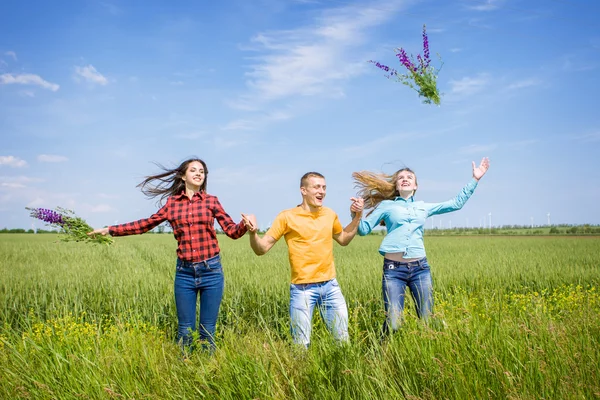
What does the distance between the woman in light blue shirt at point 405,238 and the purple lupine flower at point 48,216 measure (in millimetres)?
3759

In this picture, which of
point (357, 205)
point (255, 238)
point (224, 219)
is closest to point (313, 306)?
point (255, 238)

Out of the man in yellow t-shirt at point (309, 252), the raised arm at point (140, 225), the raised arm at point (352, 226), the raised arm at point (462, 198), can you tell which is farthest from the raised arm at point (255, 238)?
the raised arm at point (462, 198)

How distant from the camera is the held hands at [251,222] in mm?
4281

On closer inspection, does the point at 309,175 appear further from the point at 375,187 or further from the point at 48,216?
the point at 48,216

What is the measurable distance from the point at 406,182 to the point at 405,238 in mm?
721

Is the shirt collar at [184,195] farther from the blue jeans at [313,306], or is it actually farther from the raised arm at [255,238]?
the blue jeans at [313,306]

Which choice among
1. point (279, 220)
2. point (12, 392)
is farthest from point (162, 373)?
point (279, 220)

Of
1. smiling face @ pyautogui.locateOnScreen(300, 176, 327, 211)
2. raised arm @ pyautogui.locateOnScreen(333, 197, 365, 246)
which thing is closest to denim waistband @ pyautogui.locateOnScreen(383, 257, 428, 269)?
raised arm @ pyautogui.locateOnScreen(333, 197, 365, 246)

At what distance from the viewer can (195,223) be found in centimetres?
487

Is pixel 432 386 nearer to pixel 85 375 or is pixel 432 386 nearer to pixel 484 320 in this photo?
pixel 484 320

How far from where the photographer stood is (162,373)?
3.93 metres

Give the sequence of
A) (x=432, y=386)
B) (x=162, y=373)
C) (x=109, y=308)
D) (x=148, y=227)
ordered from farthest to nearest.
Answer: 1. (x=109, y=308)
2. (x=148, y=227)
3. (x=162, y=373)
4. (x=432, y=386)

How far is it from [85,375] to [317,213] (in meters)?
2.50

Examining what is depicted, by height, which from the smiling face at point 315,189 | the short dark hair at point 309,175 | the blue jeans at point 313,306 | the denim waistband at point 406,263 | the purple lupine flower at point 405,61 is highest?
the purple lupine flower at point 405,61
